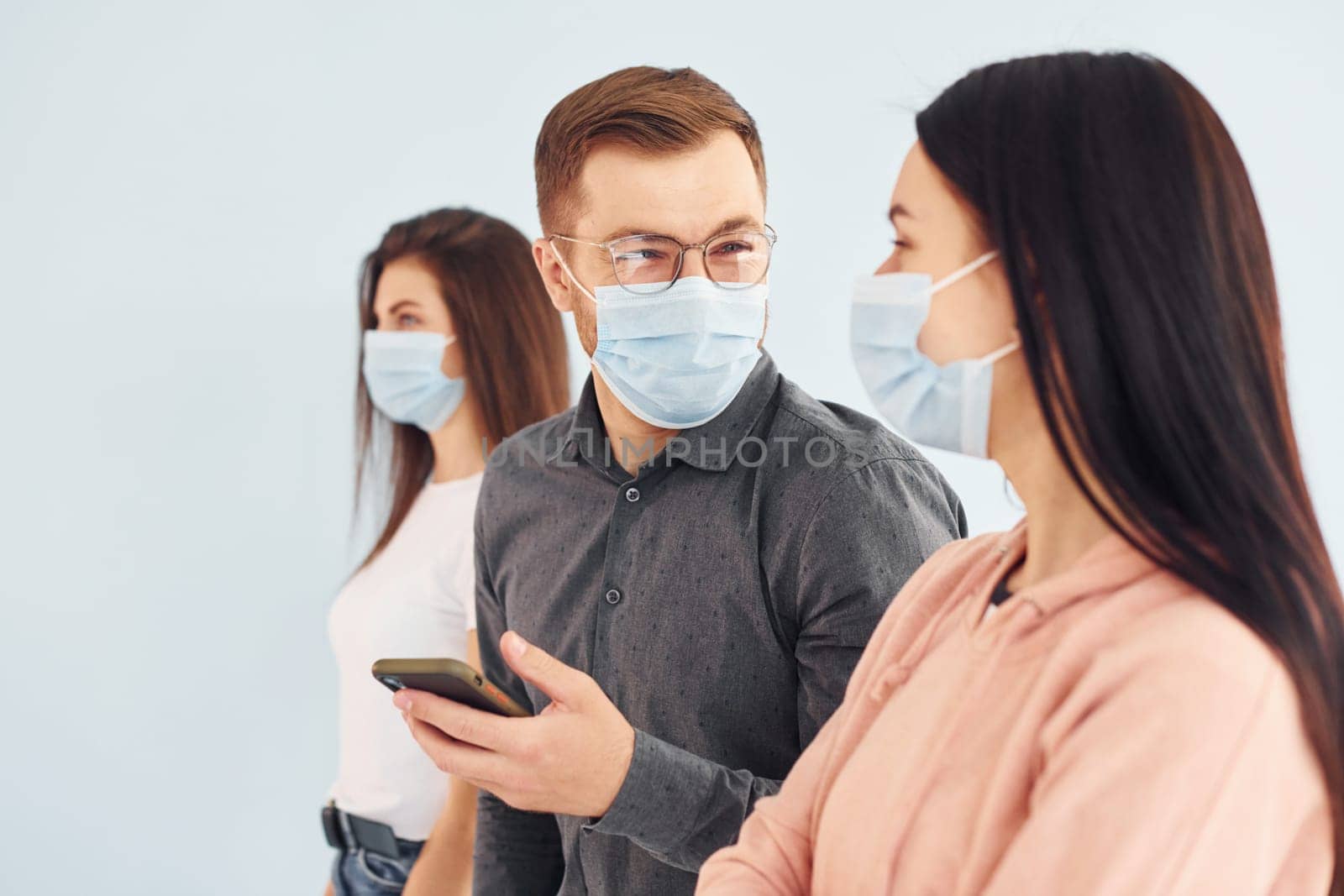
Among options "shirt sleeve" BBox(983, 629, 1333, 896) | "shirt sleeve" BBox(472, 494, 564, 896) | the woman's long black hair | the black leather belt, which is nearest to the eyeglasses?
"shirt sleeve" BBox(472, 494, 564, 896)

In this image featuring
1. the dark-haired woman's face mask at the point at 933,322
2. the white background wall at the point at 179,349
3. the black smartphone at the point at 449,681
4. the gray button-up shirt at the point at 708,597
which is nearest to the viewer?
the dark-haired woman's face mask at the point at 933,322

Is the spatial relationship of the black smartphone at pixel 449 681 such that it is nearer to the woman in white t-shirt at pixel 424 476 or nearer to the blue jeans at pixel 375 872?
the woman in white t-shirt at pixel 424 476

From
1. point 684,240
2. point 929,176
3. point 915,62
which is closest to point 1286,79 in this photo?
point 915,62

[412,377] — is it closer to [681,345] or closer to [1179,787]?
[681,345]

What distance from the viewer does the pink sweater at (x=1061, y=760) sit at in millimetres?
728

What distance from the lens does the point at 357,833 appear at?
2307 millimetres

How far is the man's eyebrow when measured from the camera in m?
1.62

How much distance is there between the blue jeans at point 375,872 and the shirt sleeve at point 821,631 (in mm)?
1079

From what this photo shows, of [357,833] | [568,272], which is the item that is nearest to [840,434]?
[568,272]

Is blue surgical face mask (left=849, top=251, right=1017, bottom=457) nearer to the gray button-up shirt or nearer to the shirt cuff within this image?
the gray button-up shirt

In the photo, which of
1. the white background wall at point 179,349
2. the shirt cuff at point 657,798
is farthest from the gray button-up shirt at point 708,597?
the white background wall at point 179,349

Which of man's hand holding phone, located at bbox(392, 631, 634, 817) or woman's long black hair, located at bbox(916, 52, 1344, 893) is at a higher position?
woman's long black hair, located at bbox(916, 52, 1344, 893)

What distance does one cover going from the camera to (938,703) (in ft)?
3.08

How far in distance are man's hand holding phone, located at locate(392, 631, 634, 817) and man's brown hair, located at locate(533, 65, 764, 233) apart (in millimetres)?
783
